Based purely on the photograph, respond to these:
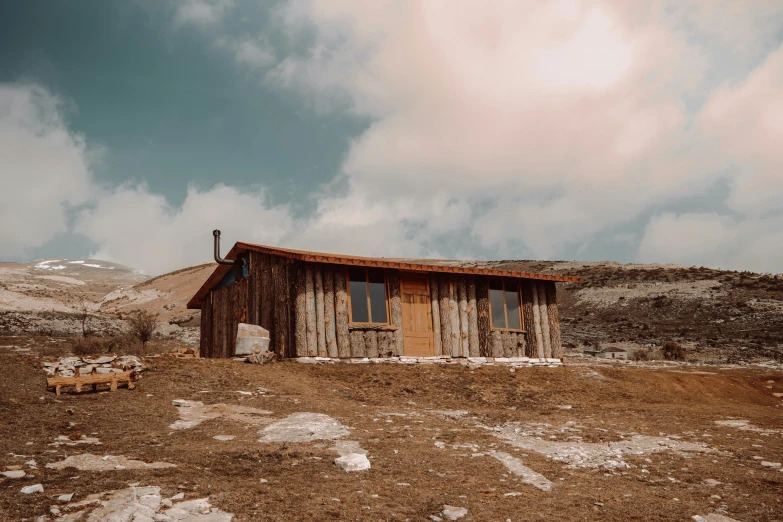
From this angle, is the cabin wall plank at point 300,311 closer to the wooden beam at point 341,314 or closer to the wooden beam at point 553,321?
the wooden beam at point 341,314

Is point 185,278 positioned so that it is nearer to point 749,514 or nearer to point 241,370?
point 241,370

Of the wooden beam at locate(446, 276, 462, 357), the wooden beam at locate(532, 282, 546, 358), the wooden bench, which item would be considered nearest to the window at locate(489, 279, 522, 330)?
the wooden beam at locate(532, 282, 546, 358)

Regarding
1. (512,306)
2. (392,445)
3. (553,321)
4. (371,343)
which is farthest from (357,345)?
(392,445)

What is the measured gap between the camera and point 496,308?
63.0 ft

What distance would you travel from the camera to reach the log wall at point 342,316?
1572 cm

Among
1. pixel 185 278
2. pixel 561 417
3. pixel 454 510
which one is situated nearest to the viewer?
pixel 454 510

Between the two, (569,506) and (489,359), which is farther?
(489,359)

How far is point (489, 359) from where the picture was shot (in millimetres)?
18172

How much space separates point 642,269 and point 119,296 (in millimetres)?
62859

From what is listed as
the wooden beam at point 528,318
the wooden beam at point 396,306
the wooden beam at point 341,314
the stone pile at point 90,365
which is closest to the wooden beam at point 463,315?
the wooden beam at point 396,306

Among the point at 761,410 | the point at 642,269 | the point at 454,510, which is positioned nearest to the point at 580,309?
the point at 642,269

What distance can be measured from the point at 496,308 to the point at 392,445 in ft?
40.0

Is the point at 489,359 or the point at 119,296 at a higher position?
the point at 119,296

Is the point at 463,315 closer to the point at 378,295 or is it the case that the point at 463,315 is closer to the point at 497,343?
the point at 497,343
